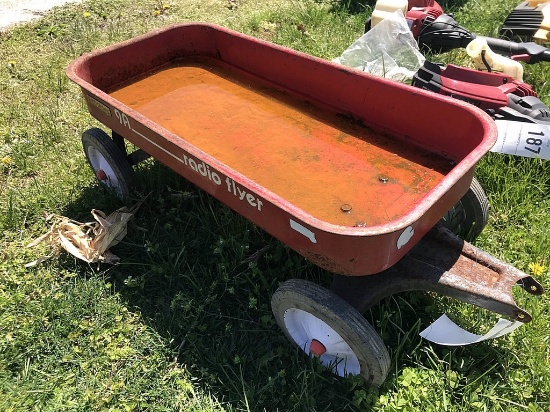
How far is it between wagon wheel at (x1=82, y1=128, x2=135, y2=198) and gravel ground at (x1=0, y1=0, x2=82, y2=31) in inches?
112

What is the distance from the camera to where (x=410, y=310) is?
220cm

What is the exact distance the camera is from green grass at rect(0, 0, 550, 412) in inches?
76.9

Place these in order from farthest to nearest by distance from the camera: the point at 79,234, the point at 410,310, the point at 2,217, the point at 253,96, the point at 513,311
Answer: the point at 253,96, the point at 2,217, the point at 79,234, the point at 410,310, the point at 513,311

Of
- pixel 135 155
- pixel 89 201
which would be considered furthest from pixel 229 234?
pixel 89 201

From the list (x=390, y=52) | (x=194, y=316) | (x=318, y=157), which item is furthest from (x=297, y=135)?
(x=390, y=52)

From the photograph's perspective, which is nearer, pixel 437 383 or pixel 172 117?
pixel 437 383

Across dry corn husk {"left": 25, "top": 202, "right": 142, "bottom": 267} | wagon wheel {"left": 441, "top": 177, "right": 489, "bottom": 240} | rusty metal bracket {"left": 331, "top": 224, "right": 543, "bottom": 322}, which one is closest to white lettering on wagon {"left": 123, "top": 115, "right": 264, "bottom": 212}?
rusty metal bracket {"left": 331, "top": 224, "right": 543, "bottom": 322}

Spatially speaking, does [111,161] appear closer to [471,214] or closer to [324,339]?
[324,339]

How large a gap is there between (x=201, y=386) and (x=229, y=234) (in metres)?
0.81

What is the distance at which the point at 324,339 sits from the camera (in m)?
1.95

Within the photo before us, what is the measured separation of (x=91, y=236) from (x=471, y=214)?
1951mm

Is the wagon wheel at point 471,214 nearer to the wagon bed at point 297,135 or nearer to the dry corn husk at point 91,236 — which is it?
the wagon bed at point 297,135

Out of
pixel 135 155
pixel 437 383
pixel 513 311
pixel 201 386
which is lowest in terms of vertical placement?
pixel 201 386

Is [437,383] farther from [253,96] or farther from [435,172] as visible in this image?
[253,96]
